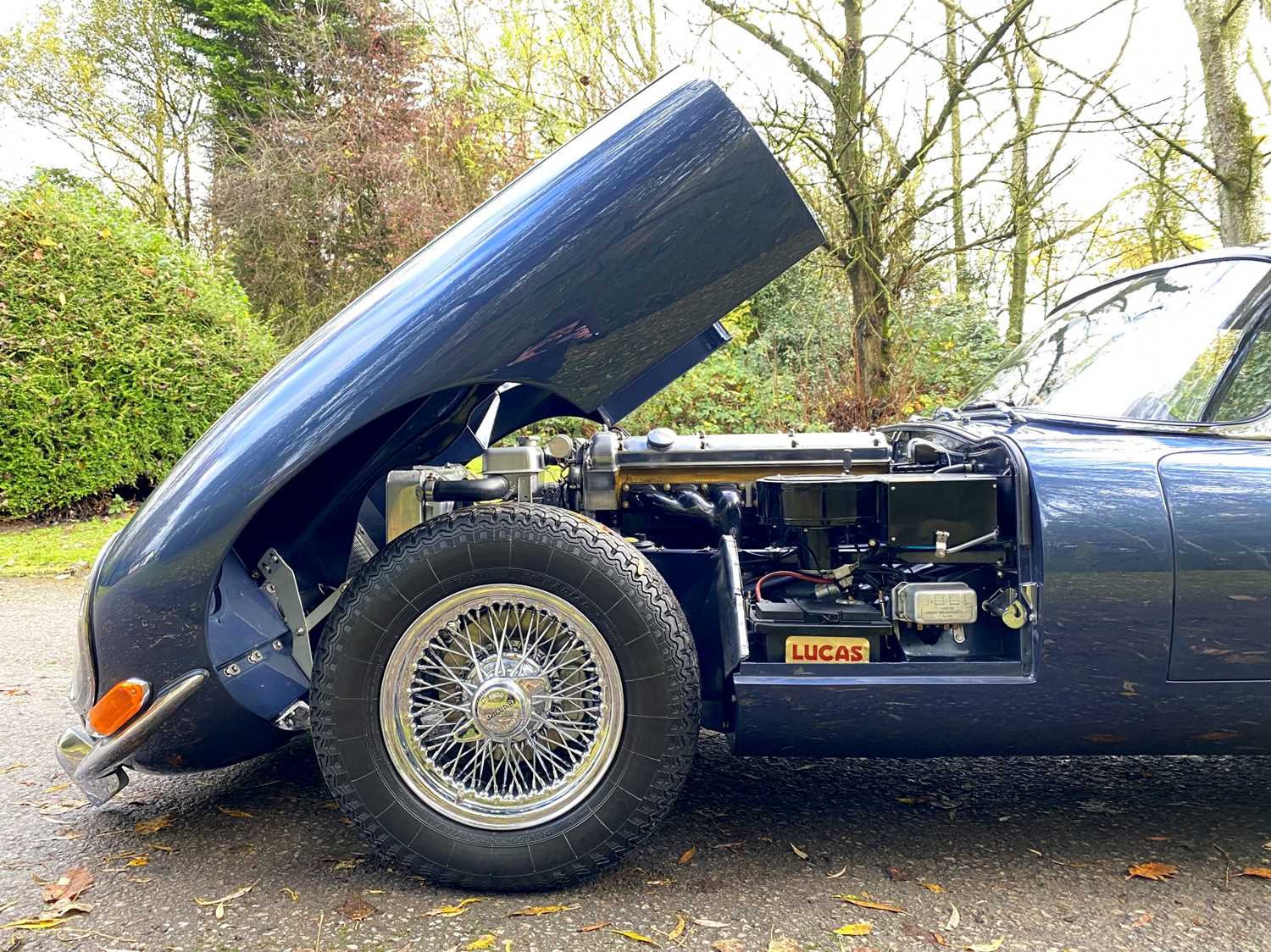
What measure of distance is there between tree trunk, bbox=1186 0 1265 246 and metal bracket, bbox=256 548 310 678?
6.53 metres

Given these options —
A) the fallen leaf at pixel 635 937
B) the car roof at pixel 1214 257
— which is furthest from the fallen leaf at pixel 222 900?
the car roof at pixel 1214 257

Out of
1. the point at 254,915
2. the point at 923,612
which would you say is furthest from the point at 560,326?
the point at 254,915

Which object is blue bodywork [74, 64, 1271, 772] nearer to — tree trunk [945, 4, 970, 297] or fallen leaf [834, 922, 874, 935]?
fallen leaf [834, 922, 874, 935]

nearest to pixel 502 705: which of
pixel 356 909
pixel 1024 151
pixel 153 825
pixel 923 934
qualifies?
pixel 356 909

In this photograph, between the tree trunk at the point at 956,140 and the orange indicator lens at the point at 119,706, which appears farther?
the tree trunk at the point at 956,140

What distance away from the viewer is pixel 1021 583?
235cm

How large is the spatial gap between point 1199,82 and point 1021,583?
702cm

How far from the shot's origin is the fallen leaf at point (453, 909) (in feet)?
7.08

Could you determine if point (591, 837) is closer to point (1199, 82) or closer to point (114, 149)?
point (1199, 82)

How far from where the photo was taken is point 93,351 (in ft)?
29.2

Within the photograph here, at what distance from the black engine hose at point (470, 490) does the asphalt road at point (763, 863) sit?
3.40 feet

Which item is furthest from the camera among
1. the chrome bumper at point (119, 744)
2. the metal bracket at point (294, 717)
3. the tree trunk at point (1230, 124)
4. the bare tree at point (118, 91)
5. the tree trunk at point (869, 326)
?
the bare tree at point (118, 91)

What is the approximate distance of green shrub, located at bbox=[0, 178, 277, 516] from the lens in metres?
8.69

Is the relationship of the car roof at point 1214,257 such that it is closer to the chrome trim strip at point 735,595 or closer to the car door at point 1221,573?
the car door at point 1221,573
